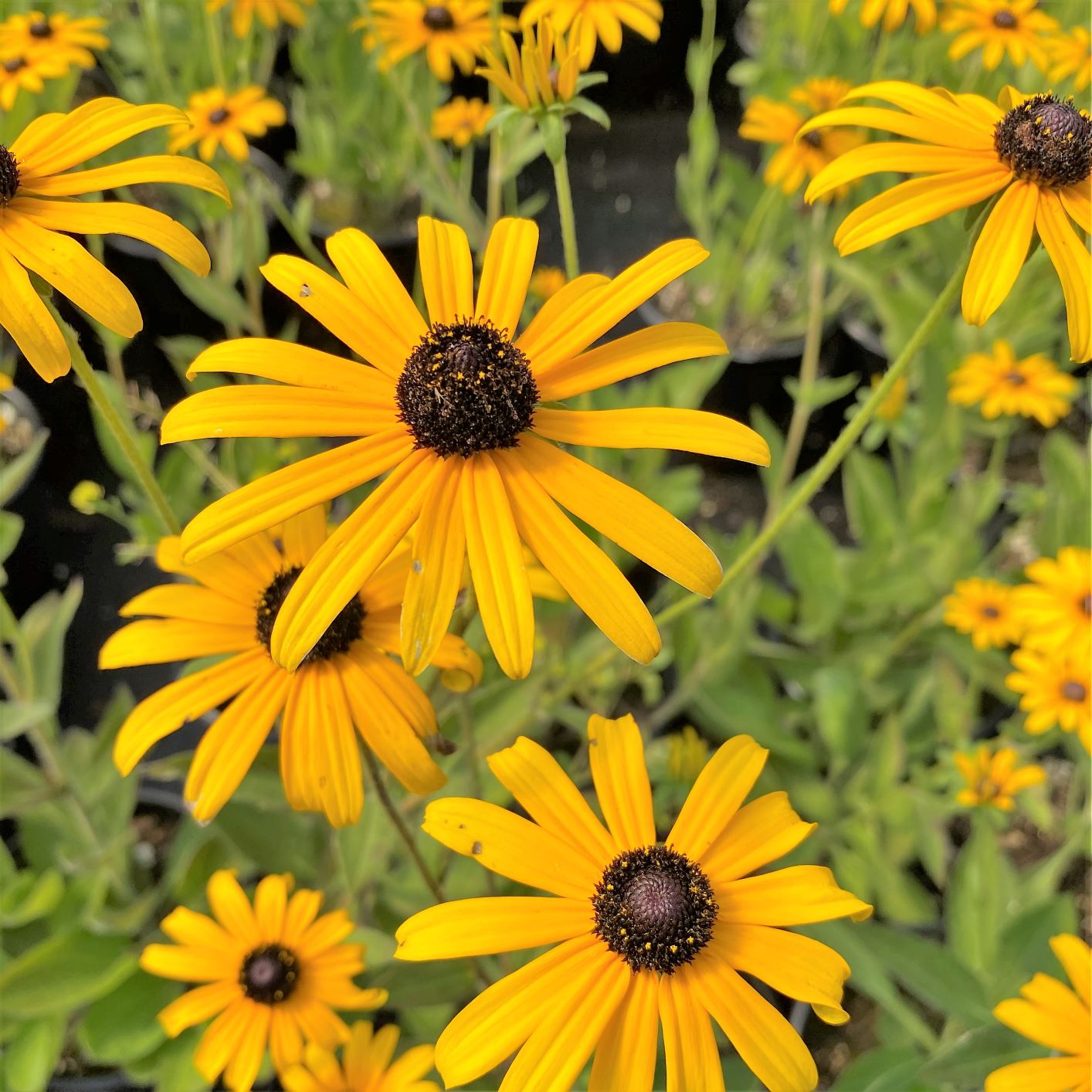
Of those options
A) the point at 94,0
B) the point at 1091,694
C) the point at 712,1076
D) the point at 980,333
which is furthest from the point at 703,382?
the point at 94,0

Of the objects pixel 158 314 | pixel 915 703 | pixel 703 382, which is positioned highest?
pixel 158 314

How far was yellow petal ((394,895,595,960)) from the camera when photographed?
17.2 inches

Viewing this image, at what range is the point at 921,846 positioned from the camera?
3.29ft

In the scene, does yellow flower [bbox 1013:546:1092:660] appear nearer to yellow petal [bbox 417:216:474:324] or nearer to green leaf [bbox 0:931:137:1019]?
yellow petal [bbox 417:216:474:324]

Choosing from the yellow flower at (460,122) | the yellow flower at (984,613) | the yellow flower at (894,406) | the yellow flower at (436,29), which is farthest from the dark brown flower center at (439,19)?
the yellow flower at (984,613)

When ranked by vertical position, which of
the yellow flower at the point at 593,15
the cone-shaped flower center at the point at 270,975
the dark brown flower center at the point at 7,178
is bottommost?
the cone-shaped flower center at the point at 270,975

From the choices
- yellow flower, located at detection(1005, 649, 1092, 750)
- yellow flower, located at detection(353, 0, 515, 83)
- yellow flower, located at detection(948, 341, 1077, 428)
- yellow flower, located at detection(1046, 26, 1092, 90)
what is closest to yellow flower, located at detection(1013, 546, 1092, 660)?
yellow flower, located at detection(1005, 649, 1092, 750)

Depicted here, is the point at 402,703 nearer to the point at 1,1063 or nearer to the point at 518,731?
the point at 518,731

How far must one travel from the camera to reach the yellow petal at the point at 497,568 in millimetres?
419

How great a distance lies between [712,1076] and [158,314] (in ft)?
5.31

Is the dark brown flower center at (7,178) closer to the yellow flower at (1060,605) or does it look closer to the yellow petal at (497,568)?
the yellow petal at (497,568)

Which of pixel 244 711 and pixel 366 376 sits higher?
pixel 366 376

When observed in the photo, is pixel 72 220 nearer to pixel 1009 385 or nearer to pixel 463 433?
pixel 463 433

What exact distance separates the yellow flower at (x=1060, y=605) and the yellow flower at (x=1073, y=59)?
0.50m
